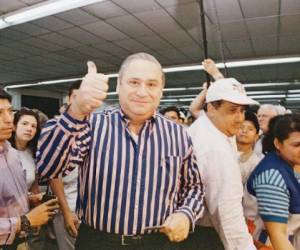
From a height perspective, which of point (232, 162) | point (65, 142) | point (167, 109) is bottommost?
point (232, 162)

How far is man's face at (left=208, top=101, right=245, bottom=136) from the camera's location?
6.42 ft

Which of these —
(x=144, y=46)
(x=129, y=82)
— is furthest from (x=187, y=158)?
(x=144, y=46)

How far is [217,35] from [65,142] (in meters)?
5.83

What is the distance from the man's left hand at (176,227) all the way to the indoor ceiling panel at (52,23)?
5243mm

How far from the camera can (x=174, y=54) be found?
26.5ft

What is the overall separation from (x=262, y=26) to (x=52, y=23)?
12.8 feet

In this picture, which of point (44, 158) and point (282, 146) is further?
point (282, 146)

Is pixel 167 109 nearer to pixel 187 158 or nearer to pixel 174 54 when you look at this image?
pixel 187 158

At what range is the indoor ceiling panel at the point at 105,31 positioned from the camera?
6062 mm

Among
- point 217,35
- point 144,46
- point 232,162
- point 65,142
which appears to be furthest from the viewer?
point 144,46

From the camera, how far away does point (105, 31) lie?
640 centimetres

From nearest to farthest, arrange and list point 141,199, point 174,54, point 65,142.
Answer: point 65,142
point 141,199
point 174,54

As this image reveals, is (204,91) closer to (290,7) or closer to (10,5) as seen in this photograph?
(290,7)

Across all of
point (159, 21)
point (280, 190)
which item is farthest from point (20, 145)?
point (159, 21)
